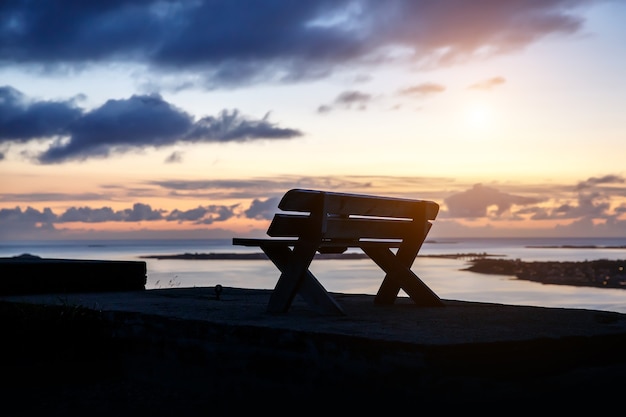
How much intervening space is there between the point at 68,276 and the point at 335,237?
14.3 feet

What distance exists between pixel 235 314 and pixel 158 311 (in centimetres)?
71

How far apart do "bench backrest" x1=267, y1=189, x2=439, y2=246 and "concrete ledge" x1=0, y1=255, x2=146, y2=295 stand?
391 centimetres

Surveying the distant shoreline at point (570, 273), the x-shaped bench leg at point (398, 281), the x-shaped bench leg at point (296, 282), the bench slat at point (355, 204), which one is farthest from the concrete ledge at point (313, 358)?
the distant shoreline at point (570, 273)

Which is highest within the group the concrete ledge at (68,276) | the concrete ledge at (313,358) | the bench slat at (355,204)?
the bench slat at (355,204)

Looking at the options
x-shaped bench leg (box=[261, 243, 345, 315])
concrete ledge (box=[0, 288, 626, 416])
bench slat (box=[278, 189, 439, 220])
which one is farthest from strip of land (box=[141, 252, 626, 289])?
concrete ledge (box=[0, 288, 626, 416])

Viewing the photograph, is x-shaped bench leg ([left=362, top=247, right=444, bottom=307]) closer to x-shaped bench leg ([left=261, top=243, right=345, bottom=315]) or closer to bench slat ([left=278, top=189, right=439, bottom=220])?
bench slat ([left=278, top=189, right=439, bottom=220])

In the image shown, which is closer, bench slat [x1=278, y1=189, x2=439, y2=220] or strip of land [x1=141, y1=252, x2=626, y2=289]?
bench slat [x1=278, y1=189, x2=439, y2=220]

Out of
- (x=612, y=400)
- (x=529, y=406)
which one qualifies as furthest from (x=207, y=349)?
(x=612, y=400)

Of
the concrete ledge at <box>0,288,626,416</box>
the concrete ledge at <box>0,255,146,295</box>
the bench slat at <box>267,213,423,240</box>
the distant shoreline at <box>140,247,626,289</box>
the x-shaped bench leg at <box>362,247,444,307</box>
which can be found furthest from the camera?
the distant shoreline at <box>140,247,626,289</box>

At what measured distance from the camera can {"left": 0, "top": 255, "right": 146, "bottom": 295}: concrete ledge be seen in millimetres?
8945

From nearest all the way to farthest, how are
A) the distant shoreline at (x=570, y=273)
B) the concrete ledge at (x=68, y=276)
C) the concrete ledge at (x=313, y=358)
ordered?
the concrete ledge at (x=313, y=358) → the concrete ledge at (x=68, y=276) → the distant shoreline at (x=570, y=273)

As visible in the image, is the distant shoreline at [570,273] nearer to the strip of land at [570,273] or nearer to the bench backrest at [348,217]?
the strip of land at [570,273]

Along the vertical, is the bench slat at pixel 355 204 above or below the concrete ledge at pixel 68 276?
above

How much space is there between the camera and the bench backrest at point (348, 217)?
258 inches
